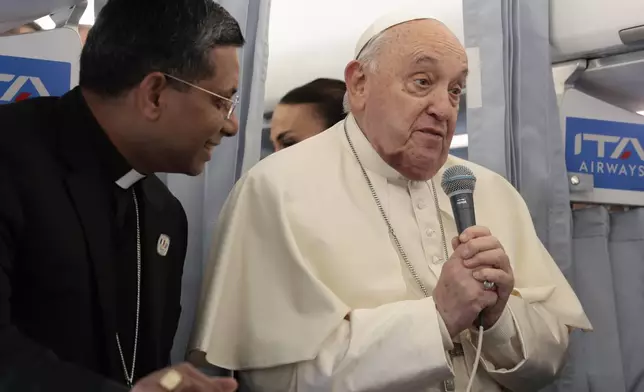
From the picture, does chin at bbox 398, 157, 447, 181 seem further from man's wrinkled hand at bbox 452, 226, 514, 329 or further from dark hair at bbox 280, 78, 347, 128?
dark hair at bbox 280, 78, 347, 128

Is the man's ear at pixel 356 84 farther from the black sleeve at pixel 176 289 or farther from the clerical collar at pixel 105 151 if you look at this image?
the clerical collar at pixel 105 151

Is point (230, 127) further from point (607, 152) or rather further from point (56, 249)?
point (607, 152)

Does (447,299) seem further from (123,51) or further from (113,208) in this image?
(123,51)

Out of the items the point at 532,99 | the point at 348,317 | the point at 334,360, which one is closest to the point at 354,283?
the point at 348,317

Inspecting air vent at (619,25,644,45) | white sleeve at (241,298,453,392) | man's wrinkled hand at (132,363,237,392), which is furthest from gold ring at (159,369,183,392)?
air vent at (619,25,644,45)

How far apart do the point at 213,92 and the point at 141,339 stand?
584 millimetres

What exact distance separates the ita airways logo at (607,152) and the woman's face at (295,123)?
0.99 m

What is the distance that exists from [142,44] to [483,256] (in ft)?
2.85

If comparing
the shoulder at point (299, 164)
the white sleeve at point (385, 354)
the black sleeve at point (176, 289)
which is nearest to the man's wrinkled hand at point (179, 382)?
the white sleeve at point (385, 354)

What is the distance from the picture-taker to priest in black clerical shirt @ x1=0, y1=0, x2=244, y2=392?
1.44 meters

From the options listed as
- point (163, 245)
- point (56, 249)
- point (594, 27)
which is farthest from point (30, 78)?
point (594, 27)

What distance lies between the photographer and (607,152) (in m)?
2.84

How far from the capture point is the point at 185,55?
5.50ft

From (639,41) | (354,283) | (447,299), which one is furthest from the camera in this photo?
(639,41)
